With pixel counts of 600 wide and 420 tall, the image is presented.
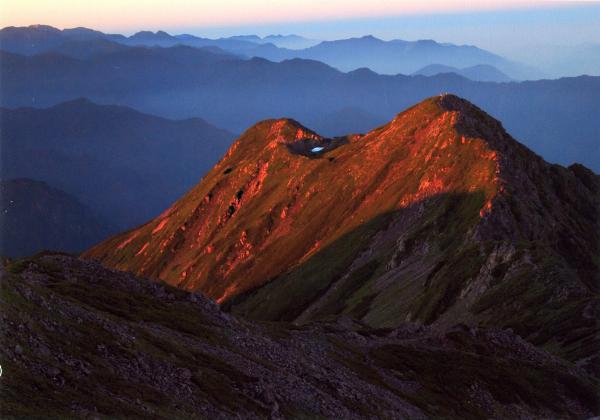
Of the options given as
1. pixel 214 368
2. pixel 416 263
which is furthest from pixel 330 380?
pixel 416 263

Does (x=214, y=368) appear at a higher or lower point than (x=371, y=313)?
higher

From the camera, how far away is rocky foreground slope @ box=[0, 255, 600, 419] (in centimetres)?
4447

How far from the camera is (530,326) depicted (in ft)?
375

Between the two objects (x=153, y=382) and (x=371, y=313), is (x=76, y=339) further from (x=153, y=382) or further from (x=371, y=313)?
(x=371, y=313)

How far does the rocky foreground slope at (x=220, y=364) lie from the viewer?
44.5 m

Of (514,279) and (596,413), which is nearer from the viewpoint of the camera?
(596,413)

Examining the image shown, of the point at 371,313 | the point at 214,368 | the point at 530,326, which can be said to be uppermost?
the point at 214,368

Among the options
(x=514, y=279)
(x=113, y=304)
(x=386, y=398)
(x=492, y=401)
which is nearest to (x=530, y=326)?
(x=514, y=279)

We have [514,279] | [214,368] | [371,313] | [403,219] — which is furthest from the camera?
[403,219]

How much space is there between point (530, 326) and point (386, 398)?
174ft

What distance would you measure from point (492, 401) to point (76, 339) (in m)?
43.5

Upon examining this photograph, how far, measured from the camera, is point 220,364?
58.7 metres

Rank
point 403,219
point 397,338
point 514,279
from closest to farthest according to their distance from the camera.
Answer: point 397,338
point 514,279
point 403,219

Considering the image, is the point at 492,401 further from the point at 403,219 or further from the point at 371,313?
the point at 403,219
